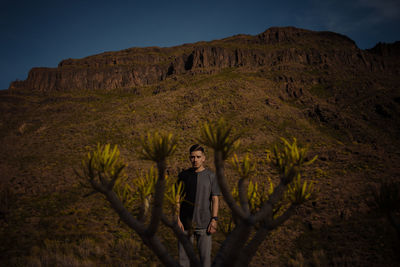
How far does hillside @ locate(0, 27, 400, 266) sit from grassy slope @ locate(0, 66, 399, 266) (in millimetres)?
90

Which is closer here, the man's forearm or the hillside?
the man's forearm

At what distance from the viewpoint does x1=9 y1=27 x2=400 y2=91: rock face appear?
5678cm

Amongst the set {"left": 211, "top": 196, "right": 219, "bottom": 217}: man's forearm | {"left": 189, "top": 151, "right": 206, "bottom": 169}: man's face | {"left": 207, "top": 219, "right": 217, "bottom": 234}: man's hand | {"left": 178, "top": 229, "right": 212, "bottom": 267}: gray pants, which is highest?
{"left": 189, "top": 151, "right": 206, "bottom": 169}: man's face

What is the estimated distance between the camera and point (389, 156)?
1672 centimetres

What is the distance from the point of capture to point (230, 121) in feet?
94.8

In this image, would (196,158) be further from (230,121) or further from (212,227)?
(230,121)

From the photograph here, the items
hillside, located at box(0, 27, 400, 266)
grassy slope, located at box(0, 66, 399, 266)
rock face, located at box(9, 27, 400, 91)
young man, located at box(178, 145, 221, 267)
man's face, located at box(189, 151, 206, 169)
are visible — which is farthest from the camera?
rock face, located at box(9, 27, 400, 91)

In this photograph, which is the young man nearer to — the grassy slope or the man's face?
the man's face

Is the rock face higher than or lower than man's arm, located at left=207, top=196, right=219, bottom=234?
higher

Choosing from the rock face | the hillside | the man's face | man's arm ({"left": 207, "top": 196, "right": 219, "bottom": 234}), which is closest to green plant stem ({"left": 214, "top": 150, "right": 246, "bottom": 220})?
the hillside

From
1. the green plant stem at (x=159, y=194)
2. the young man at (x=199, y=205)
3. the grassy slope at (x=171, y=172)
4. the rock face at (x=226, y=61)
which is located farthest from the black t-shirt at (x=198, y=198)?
the rock face at (x=226, y=61)

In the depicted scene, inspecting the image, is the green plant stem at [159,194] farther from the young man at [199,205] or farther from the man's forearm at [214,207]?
the man's forearm at [214,207]

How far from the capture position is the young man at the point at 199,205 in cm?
323

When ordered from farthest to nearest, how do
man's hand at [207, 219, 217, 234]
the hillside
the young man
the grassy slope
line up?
the hillside
the grassy slope
the young man
man's hand at [207, 219, 217, 234]
